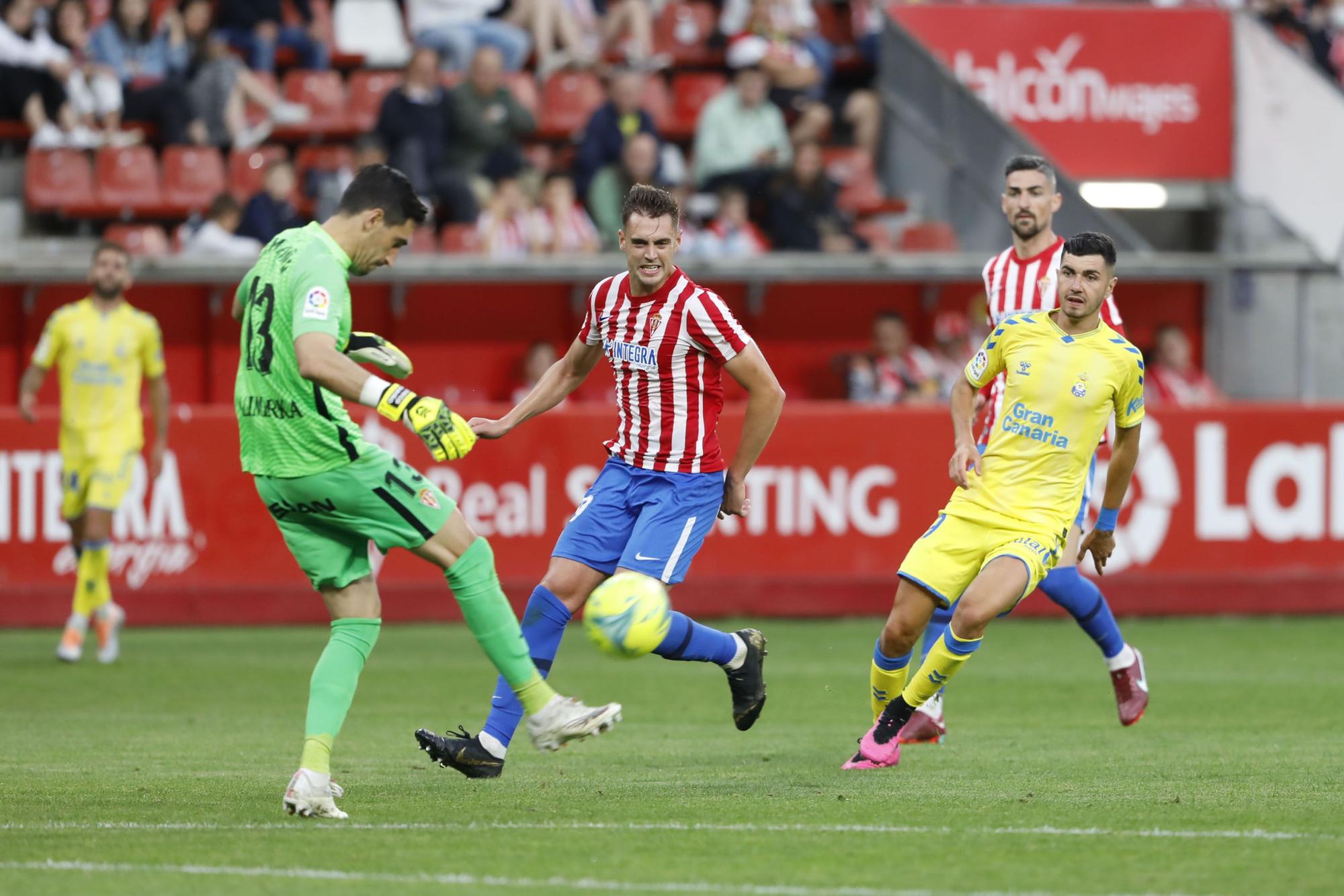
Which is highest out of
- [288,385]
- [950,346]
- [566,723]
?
[288,385]

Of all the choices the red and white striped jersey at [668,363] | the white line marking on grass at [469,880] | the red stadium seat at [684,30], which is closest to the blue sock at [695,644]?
the red and white striped jersey at [668,363]

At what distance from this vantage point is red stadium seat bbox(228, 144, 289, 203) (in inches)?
704

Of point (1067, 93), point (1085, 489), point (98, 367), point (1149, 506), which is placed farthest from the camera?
point (1067, 93)

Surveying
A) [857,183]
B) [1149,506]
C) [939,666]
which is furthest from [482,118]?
[939,666]

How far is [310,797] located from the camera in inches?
253

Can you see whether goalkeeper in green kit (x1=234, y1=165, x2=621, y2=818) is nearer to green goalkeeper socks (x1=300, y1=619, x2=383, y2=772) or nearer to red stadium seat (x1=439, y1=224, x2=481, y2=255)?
green goalkeeper socks (x1=300, y1=619, x2=383, y2=772)

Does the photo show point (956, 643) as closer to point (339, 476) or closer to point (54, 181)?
point (339, 476)

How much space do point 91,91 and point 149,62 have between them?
2.28 feet

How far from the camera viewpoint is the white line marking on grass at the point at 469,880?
521cm

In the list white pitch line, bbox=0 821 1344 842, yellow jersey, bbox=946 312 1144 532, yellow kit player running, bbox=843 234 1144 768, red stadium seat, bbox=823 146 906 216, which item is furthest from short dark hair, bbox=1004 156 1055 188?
red stadium seat, bbox=823 146 906 216

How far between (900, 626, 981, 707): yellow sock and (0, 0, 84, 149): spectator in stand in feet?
40.6

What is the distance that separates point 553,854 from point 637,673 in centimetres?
656

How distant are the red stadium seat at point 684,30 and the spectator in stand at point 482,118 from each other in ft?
8.68

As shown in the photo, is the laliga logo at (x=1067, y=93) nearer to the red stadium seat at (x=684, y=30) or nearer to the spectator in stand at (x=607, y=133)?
the red stadium seat at (x=684, y=30)
